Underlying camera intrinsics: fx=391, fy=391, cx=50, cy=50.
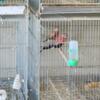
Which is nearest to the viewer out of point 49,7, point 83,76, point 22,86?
point 49,7

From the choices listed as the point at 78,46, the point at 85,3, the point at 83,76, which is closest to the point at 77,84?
the point at 83,76

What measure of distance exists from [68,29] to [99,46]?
0.46 m

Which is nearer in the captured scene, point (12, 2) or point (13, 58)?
point (12, 2)

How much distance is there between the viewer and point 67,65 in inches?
167

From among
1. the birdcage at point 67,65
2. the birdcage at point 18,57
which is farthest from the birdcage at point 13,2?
the birdcage at point 67,65

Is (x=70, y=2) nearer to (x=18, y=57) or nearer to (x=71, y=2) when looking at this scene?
(x=71, y=2)

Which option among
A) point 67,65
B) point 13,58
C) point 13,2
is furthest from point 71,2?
point 13,58

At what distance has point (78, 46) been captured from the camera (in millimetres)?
3990

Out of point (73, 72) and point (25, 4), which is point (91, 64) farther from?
point (25, 4)

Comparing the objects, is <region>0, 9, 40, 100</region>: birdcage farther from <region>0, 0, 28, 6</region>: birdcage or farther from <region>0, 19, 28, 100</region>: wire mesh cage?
<region>0, 0, 28, 6</region>: birdcage

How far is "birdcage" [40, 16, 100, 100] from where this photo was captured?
399cm

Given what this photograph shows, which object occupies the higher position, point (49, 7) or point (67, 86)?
point (49, 7)

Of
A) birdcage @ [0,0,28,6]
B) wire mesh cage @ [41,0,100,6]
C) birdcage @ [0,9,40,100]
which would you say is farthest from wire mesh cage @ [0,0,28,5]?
wire mesh cage @ [41,0,100,6]

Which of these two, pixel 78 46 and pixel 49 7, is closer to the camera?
pixel 49 7
